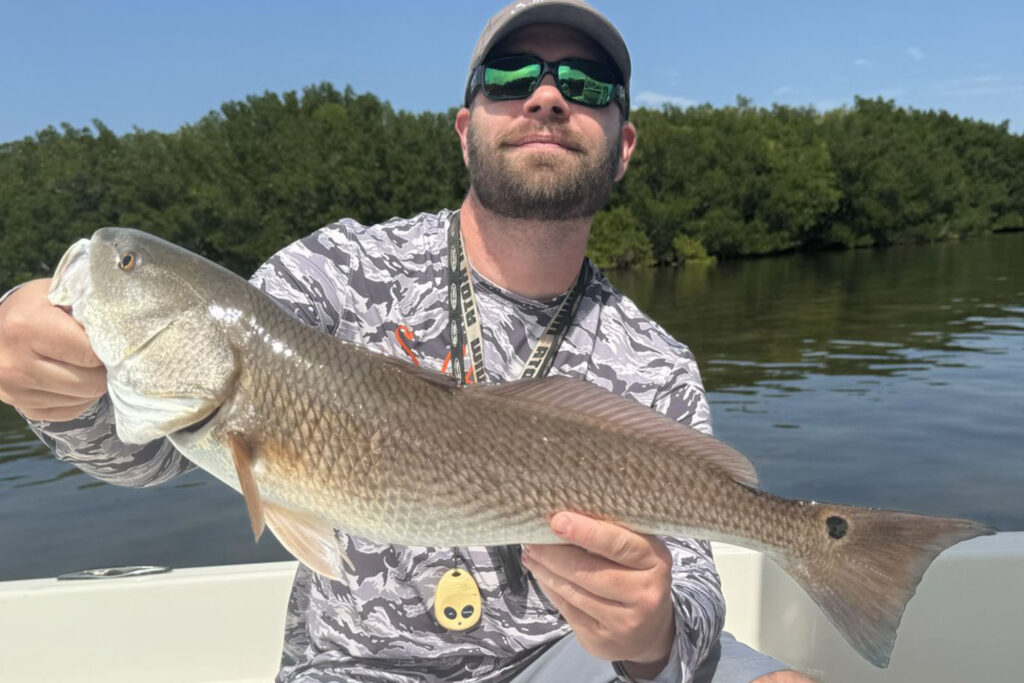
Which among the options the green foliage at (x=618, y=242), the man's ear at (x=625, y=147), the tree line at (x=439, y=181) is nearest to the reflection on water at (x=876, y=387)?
the man's ear at (x=625, y=147)

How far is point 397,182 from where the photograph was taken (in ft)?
171

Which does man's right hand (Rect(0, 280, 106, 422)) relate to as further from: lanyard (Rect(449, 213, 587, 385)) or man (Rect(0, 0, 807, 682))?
lanyard (Rect(449, 213, 587, 385))

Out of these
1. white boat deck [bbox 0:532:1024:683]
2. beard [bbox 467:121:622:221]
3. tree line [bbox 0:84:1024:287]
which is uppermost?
tree line [bbox 0:84:1024:287]

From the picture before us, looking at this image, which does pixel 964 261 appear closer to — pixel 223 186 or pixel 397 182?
pixel 397 182

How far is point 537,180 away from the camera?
3080 millimetres

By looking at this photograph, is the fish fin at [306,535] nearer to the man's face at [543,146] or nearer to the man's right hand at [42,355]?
the man's right hand at [42,355]

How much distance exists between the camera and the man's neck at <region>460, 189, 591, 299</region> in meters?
3.11

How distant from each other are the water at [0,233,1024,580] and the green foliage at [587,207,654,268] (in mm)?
28630

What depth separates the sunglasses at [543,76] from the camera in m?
3.15

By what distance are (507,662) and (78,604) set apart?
2233 mm

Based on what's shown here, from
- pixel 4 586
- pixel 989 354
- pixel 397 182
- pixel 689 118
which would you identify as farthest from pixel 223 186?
pixel 4 586

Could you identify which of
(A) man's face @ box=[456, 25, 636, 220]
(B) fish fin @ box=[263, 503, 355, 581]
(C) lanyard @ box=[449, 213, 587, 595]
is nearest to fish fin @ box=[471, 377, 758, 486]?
(B) fish fin @ box=[263, 503, 355, 581]

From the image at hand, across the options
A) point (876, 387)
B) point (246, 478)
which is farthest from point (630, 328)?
point (876, 387)

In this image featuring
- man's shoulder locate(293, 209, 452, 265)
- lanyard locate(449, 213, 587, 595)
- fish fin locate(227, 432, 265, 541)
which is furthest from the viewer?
man's shoulder locate(293, 209, 452, 265)
